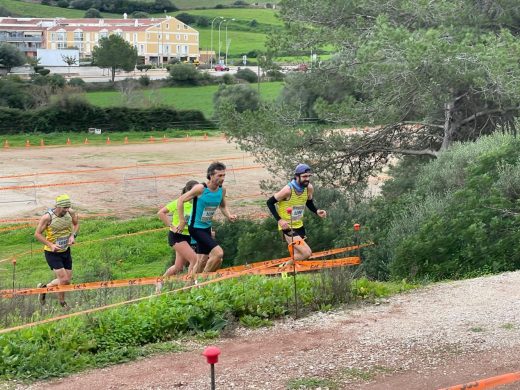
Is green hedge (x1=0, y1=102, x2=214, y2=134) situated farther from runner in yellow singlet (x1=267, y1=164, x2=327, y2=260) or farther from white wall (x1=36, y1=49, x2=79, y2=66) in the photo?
white wall (x1=36, y1=49, x2=79, y2=66)

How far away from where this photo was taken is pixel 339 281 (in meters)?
9.13

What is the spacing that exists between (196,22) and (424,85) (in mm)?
133691

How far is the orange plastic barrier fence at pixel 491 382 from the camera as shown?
241 inches

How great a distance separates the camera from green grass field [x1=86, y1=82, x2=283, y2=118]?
69500 millimetres

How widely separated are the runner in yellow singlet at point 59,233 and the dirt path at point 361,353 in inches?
184

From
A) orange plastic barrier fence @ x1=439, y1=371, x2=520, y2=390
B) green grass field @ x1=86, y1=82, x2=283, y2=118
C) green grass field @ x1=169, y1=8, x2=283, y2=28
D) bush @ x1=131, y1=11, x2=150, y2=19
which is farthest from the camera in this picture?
bush @ x1=131, y1=11, x2=150, y2=19

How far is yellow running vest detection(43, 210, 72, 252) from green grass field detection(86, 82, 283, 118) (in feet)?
174

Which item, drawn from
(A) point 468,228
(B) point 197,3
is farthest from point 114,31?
(A) point 468,228

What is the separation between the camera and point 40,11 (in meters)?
155

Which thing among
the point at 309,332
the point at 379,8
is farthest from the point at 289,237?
the point at 379,8

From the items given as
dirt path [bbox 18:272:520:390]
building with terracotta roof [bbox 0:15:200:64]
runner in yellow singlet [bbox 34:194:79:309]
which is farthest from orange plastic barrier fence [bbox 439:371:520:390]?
building with terracotta roof [bbox 0:15:200:64]

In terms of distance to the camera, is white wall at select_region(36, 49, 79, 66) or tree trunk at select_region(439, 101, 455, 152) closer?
tree trunk at select_region(439, 101, 455, 152)

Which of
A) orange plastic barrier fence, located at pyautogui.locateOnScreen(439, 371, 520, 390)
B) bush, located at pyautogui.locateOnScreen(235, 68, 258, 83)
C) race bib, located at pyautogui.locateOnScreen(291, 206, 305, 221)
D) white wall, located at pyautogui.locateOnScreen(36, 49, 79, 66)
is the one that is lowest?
orange plastic barrier fence, located at pyautogui.locateOnScreen(439, 371, 520, 390)

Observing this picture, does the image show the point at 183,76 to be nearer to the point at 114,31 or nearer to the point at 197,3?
the point at 114,31
